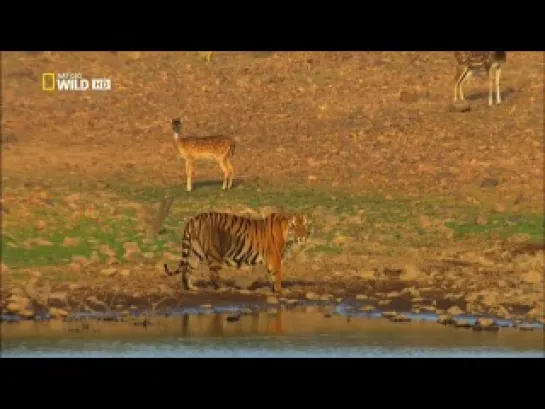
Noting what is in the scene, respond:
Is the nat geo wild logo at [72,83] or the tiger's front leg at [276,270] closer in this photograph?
the tiger's front leg at [276,270]

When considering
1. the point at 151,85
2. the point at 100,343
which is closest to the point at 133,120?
the point at 151,85

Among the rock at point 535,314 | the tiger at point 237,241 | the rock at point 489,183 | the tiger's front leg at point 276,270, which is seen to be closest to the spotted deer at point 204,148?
the rock at point 489,183

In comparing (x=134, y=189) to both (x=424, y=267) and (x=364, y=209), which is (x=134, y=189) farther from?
(x=424, y=267)

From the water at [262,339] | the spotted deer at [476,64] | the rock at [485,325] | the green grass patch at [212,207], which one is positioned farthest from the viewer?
the spotted deer at [476,64]

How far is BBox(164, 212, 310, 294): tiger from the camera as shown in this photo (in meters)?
21.0

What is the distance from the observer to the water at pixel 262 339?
17.7 meters

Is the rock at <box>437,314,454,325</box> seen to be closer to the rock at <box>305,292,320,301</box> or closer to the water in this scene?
the water

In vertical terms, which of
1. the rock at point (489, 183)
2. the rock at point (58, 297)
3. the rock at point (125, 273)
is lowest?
the rock at point (58, 297)

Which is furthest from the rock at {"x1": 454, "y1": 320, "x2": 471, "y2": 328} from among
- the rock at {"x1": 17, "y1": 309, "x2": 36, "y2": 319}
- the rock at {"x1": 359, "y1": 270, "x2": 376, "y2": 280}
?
the rock at {"x1": 17, "y1": 309, "x2": 36, "y2": 319}

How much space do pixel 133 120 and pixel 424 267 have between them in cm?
1284

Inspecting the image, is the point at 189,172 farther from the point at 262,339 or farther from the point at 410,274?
the point at 262,339

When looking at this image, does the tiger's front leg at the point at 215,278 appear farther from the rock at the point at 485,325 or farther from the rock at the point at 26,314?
the rock at the point at 485,325

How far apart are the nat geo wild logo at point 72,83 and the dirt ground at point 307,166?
0.26 metres

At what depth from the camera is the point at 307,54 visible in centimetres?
3909
